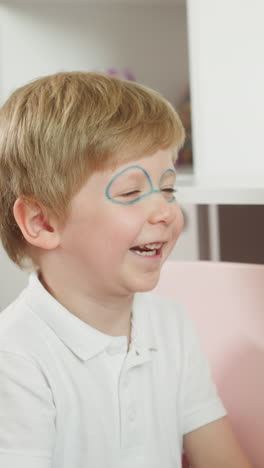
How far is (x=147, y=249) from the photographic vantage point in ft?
2.73

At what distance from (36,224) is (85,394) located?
0.20 metres

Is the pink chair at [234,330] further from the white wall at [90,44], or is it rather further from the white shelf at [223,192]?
the white wall at [90,44]

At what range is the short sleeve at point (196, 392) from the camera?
3.12 ft

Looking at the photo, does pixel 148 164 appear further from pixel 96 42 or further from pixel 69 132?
pixel 96 42

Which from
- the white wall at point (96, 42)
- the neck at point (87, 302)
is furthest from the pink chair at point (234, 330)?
the white wall at point (96, 42)

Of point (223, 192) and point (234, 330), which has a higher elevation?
point (223, 192)

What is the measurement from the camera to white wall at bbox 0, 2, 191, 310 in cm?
153

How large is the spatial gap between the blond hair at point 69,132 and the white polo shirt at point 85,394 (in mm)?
127

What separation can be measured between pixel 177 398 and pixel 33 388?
0.23 metres

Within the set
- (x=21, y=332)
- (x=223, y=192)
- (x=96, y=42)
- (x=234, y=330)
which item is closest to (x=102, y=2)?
(x=96, y=42)

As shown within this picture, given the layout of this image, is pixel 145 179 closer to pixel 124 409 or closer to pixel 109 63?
pixel 124 409

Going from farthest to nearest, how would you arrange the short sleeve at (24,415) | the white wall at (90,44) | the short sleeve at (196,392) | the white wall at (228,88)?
the white wall at (90,44), the white wall at (228,88), the short sleeve at (196,392), the short sleeve at (24,415)

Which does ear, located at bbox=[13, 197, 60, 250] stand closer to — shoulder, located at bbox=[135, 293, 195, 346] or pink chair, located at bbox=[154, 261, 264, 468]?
shoulder, located at bbox=[135, 293, 195, 346]

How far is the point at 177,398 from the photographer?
94 cm
